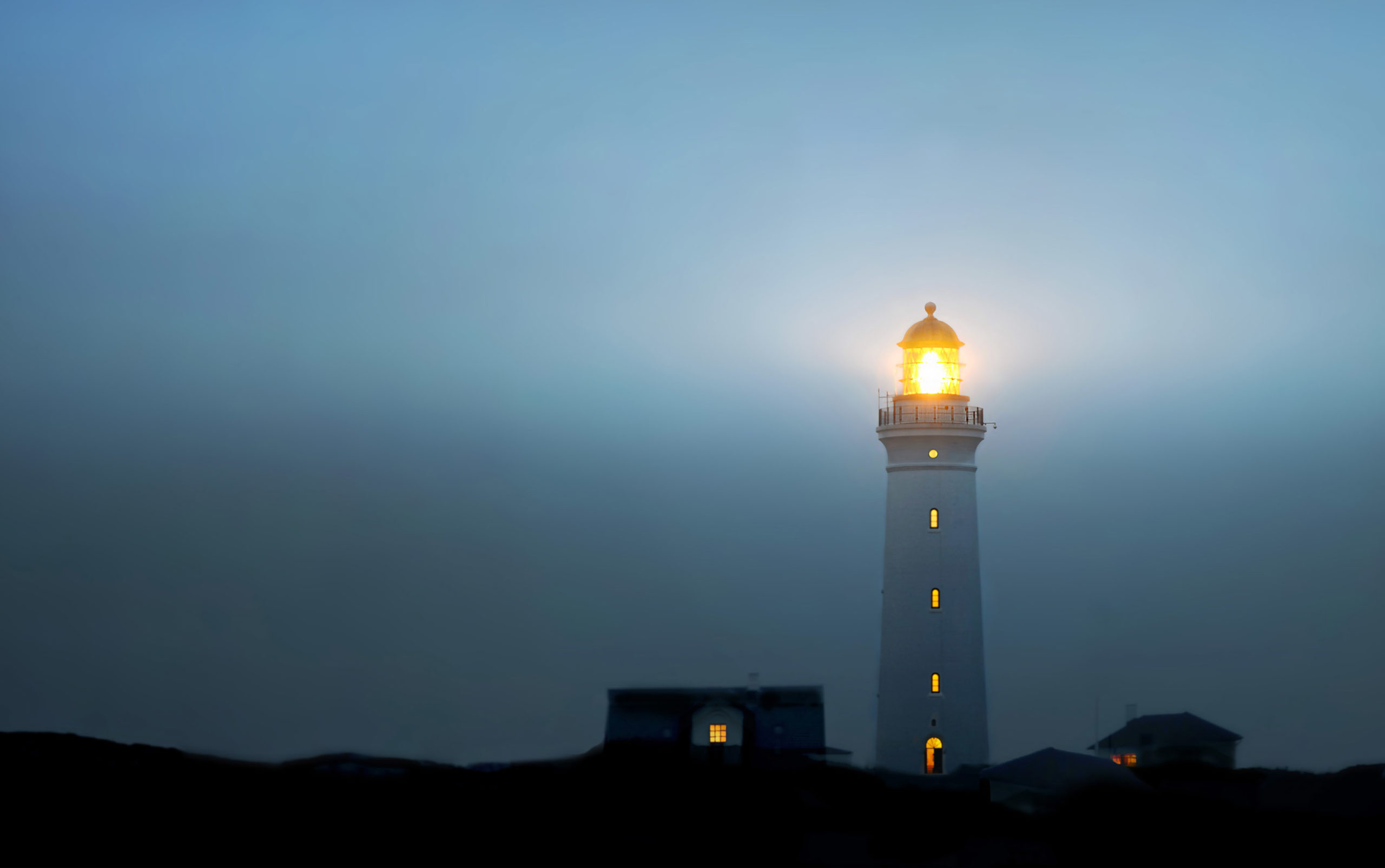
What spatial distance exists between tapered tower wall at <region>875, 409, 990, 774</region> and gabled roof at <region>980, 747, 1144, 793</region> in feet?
7.57

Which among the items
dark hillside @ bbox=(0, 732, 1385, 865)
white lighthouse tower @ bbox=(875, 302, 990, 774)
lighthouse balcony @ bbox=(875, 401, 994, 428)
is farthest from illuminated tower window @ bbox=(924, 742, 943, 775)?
lighthouse balcony @ bbox=(875, 401, 994, 428)

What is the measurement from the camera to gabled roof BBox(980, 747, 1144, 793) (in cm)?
3391

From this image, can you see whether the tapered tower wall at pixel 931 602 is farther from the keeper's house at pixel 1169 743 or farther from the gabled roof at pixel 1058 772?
the keeper's house at pixel 1169 743

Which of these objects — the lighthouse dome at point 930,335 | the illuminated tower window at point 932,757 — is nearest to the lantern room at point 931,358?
the lighthouse dome at point 930,335

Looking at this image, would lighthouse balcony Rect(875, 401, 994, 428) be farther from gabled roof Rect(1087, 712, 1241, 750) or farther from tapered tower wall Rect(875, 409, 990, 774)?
gabled roof Rect(1087, 712, 1241, 750)

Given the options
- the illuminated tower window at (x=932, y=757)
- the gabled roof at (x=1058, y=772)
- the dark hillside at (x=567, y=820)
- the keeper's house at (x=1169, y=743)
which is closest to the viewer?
the dark hillside at (x=567, y=820)

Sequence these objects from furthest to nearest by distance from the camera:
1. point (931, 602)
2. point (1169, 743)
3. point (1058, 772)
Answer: point (1169, 743)
point (931, 602)
point (1058, 772)

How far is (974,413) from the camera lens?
39.1 m

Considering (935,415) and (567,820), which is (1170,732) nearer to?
(935,415)

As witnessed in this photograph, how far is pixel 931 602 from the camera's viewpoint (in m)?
38.0

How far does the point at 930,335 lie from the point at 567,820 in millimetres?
15655

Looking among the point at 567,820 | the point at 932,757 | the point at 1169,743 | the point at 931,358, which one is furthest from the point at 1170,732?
the point at 567,820

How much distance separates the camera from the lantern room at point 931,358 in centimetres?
3972

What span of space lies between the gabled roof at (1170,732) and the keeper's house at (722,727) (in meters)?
9.61
